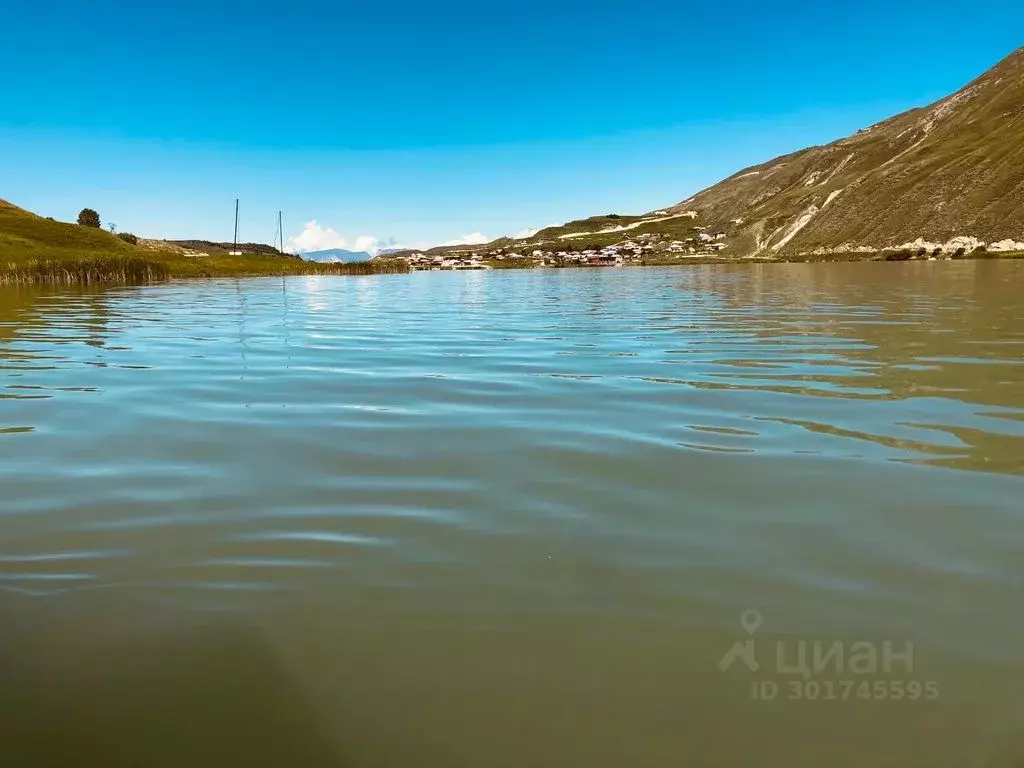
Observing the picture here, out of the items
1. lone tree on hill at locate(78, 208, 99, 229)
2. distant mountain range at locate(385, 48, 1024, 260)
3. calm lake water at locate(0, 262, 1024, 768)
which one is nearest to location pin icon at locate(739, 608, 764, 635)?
calm lake water at locate(0, 262, 1024, 768)

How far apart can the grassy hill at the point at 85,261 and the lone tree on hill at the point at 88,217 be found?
40684 mm

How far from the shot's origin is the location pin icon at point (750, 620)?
4.21 meters

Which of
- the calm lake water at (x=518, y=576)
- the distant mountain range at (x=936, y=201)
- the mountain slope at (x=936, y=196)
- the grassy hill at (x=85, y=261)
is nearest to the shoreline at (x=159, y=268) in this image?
the grassy hill at (x=85, y=261)

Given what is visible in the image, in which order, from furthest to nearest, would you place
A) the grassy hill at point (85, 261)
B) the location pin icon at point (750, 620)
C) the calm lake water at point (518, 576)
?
the grassy hill at point (85, 261), the location pin icon at point (750, 620), the calm lake water at point (518, 576)

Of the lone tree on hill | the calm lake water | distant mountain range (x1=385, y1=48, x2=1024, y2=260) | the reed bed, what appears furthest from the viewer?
the lone tree on hill

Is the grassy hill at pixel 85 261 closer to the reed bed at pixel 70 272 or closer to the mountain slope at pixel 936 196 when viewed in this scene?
the reed bed at pixel 70 272

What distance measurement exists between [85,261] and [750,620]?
72914mm

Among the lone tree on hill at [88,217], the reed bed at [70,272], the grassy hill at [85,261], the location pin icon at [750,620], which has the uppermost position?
the lone tree on hill at [88,217]

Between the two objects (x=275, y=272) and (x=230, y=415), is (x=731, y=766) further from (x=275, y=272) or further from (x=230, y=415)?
(x=275, y=272)

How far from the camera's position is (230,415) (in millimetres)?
10531

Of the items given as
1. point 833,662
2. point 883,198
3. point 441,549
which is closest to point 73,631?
point 441,549

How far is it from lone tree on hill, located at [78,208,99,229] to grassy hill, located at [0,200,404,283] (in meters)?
Answer: 40.7

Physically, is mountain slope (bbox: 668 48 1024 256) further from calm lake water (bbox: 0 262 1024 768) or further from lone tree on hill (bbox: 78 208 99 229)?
lone tree on hill (bbox: 78 208 99 229)

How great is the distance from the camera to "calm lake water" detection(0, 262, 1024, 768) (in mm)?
3328
